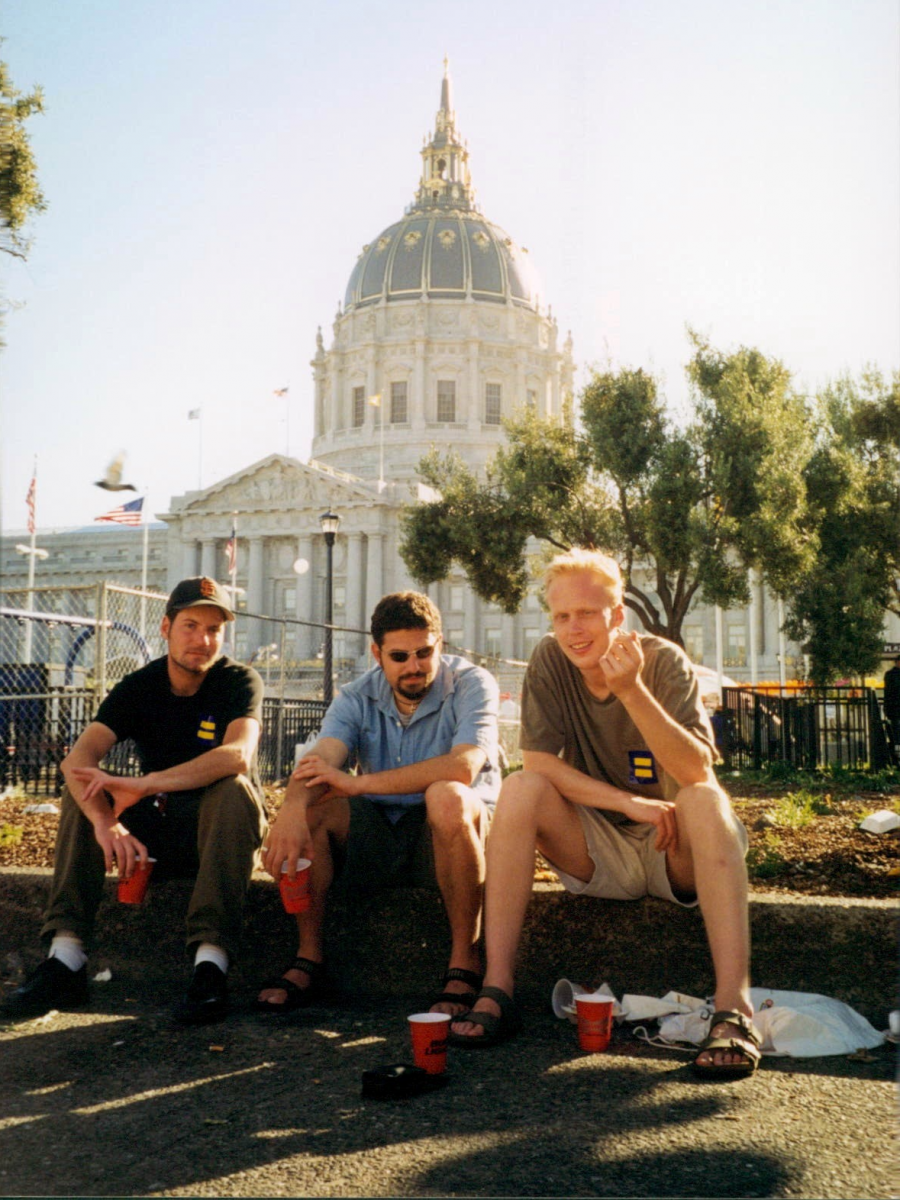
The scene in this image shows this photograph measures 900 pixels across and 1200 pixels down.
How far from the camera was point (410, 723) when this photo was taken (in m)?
3.61

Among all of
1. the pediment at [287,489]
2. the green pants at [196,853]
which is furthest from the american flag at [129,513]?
the pediment at [287,489]

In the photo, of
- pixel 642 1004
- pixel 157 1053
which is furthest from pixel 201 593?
pixel 642 1004

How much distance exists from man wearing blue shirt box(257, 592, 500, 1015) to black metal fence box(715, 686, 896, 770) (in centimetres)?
874

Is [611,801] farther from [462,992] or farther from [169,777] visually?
[169,777]

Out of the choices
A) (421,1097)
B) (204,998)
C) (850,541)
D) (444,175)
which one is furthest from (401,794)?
(444,175)

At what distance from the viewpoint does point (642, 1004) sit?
3041mm

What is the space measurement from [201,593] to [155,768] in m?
0.58

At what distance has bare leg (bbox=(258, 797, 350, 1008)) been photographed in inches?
132

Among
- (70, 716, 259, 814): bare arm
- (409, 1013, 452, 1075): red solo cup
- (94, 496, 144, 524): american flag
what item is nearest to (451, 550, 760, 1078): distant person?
(409, 1013, 452, 1075): red solo cup

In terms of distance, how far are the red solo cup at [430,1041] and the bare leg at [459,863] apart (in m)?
0.58

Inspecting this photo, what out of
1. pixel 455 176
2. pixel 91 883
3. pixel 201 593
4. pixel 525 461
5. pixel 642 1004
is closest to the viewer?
pixel 642 1004

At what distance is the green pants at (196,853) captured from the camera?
3.29 meters

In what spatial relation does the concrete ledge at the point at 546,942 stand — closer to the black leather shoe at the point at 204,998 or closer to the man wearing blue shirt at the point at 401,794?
the man wearing blue shirt at the point at 401,794

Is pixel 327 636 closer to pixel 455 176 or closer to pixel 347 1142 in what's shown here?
pixel 347 1142
